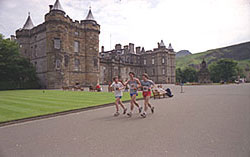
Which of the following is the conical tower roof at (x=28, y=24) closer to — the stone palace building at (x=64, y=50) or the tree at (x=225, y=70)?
the stone palace building at (x=64, y=50)

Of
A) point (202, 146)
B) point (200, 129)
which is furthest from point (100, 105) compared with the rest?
point (202, 146)

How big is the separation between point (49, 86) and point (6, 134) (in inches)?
1250

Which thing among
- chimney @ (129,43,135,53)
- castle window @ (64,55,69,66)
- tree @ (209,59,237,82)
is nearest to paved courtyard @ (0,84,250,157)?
castle window @ (64,55,69,66)

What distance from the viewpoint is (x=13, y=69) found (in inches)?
1344

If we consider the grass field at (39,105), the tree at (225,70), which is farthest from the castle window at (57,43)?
the tree at (225,70)

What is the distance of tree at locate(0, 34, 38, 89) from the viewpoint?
109 ft

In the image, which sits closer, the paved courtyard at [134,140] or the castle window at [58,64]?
the paved courtyard at [134,140]

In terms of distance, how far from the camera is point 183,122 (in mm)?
6012

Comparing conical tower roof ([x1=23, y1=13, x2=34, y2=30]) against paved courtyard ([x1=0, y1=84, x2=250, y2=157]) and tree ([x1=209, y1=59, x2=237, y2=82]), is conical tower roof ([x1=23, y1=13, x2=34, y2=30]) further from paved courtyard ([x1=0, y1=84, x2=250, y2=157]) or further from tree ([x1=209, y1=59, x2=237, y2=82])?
tree ([x1=209, y1=59, x2=237, y2=82])

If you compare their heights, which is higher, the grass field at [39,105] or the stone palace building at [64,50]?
Result: the stone palace building at [64,50]

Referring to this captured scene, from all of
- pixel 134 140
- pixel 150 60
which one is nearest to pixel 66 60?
pixel 134 140

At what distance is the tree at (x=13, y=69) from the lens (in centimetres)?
3338

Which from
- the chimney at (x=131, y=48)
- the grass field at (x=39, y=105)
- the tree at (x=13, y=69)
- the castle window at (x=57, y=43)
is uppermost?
the chimney at (x=131, y=48)

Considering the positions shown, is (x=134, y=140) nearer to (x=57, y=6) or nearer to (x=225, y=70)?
(x=57, y=6)
